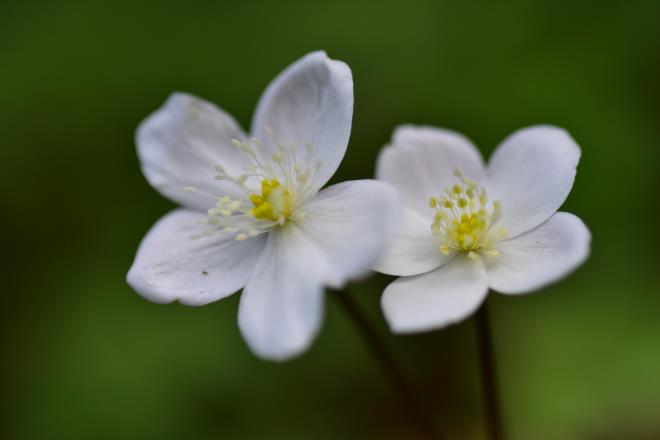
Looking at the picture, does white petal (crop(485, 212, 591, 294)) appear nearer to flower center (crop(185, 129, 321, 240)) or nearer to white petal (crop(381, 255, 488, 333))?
white petal (crop(381, 255, 488, 333))

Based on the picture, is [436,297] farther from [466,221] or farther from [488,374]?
[488,374]

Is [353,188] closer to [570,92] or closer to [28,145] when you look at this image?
[570,92]

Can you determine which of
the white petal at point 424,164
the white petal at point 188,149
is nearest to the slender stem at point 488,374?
the white petal at point 424,164

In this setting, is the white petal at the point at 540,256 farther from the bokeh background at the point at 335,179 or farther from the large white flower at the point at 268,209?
the bokeh background at the point at 335,179

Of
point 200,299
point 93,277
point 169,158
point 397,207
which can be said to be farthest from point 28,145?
point 397,207

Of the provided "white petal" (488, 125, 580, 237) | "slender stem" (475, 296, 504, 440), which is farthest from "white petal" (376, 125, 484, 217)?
"slender stem" (475, 296, 504, 440)

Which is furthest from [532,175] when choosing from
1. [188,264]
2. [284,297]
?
[188,264]
